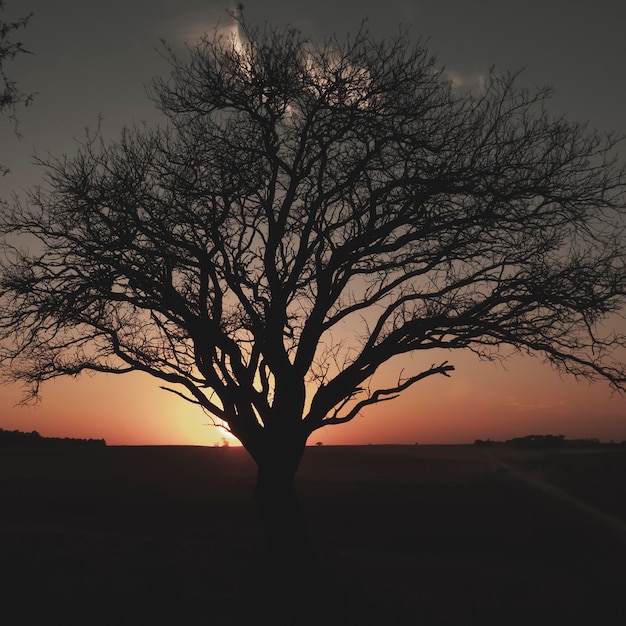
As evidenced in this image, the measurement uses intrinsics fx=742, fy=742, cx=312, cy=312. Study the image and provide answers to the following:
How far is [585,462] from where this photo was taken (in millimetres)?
47125

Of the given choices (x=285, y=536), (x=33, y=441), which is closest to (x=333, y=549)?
(x=285, y=536)

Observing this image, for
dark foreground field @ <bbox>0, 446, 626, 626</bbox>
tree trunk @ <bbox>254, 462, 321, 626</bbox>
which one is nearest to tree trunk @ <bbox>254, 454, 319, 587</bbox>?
tree trunk @ <bbox>254, 462, 321, 626</bbox>

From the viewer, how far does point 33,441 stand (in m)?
58.4

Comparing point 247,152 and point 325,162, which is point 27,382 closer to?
point 247,152

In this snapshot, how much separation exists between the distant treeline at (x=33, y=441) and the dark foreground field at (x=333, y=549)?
56.4 ft

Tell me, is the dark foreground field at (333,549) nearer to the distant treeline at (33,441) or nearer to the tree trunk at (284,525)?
the tree trunk at (284,525)

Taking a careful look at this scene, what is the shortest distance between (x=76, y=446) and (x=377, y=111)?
49.5 m

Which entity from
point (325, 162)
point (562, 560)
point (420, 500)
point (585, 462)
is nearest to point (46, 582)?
point (325, 162)

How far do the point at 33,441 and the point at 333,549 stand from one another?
46.1 metres

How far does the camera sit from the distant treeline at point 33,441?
56.8m

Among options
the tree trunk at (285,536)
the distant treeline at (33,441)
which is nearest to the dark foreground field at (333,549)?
the tree trunk at (285,536)

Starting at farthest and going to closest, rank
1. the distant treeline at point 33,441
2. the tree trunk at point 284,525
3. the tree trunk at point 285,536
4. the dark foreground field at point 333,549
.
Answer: the distant treeline at point 33,441, the tree trunk at point 284,525, the tree trunk at point 285,536, the dark foreground field at point 333,549

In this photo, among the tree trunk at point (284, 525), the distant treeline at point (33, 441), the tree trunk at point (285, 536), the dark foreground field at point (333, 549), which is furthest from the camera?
the distant treeline at point (33, 441)

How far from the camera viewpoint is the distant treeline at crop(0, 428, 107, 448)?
56812 millimetres
